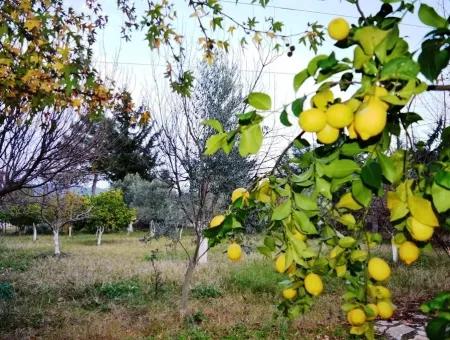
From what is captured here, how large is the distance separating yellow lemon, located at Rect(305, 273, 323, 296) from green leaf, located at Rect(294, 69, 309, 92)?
483 mm

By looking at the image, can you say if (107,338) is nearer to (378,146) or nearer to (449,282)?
(378,146)

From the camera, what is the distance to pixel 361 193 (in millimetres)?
668

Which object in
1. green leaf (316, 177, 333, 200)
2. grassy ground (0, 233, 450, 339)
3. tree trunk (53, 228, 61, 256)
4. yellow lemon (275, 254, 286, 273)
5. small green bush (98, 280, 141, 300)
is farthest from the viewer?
tree trunk (53, 228, 61, 256)

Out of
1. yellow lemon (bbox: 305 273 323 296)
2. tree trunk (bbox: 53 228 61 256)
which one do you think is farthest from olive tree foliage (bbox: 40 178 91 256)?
yellow lemon (bbox: 305 273 323 296)

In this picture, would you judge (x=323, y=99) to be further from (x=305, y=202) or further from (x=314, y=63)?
(x=305, y=202)

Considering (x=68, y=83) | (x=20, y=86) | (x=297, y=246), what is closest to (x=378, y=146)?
(x=297, y=246)

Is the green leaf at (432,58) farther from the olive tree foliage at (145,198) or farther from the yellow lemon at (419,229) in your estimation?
the olive tree foliage at (145,198)

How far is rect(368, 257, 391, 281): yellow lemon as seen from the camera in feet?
2.82

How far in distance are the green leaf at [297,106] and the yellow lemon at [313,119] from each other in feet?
0.08

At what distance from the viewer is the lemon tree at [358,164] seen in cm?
57

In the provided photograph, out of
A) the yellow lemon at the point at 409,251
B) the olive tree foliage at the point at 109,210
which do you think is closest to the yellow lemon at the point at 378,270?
the yellow lemon at the point at 409,251

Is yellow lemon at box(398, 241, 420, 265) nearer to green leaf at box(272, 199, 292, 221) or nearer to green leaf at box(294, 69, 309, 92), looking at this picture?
green leaf at box(272, 199, 292, 221)

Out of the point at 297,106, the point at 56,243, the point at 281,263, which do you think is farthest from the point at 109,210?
the point at 297,106

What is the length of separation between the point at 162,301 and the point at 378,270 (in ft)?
19.0
